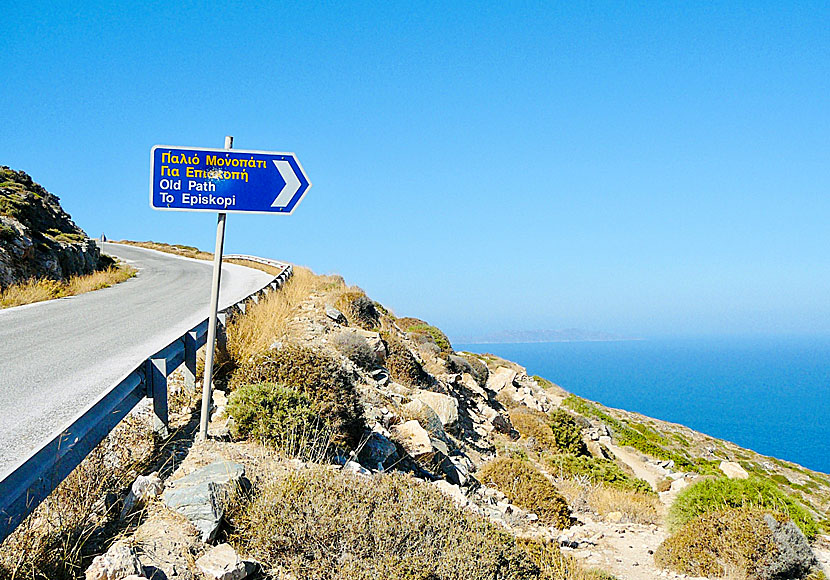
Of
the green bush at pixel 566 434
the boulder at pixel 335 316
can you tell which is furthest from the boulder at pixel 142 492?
the green bush at pixel 566 434

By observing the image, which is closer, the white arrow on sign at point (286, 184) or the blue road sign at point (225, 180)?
the blue road sign at point (225, 180)

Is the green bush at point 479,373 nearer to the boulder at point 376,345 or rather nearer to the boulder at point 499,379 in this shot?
the boulder at point 499,379

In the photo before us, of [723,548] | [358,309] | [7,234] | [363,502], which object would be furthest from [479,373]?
[363,502]

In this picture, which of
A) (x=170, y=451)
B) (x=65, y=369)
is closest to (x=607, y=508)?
(x=170, y=451)

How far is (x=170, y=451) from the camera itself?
5.17m

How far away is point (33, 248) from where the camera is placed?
20766 mm

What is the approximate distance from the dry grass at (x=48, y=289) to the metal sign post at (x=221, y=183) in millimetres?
12168

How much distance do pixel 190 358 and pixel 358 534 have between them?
371 centimetres

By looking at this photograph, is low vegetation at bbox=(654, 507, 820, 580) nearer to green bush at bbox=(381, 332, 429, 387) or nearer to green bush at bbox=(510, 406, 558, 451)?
green bush at bbox=(381, 332, 429, 387)

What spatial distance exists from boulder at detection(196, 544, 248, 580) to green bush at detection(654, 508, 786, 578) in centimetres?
657

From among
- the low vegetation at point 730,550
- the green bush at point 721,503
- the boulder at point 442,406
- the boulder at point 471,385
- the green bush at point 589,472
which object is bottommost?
the green bush at point 589,472

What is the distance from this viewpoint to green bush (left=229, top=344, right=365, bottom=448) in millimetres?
6539

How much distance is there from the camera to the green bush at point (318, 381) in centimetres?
654

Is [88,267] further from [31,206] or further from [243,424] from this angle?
[243,424]
